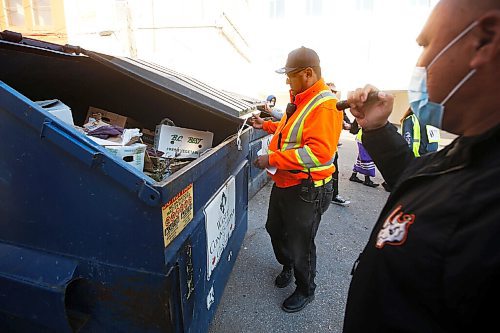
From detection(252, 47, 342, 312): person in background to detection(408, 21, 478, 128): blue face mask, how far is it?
1125 mm

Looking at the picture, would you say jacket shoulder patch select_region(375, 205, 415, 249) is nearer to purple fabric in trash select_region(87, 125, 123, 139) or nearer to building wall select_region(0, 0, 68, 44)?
purple fabric in trash select_region(87, 125, 123, 139)

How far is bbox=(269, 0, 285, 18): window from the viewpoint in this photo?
2102cm

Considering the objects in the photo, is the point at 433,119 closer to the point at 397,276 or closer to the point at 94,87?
the point at 397,276

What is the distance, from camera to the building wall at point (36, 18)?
1087cm

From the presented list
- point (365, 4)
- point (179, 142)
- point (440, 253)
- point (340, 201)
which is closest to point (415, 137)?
point (340, 201)

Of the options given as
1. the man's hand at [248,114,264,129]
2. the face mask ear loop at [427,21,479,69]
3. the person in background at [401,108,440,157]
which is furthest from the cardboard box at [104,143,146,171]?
the person in background at [401,108,440,157]

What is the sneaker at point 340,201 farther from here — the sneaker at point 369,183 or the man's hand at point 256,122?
the man's hand at point 256,122

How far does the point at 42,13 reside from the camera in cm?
1123

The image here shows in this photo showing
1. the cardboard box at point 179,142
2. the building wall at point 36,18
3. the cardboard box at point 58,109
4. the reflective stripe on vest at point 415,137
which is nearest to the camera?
the cardboard box at point 58,109

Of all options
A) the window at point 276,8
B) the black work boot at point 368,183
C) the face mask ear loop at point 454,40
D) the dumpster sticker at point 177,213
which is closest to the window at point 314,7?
the window at point 276,8

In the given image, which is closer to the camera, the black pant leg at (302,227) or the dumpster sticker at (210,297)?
the dumpster sticker at (210,297)

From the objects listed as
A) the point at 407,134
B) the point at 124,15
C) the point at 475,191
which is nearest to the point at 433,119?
the point at 475,191

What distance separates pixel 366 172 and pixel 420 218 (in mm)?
5633

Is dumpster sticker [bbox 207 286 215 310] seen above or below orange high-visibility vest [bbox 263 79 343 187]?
below
